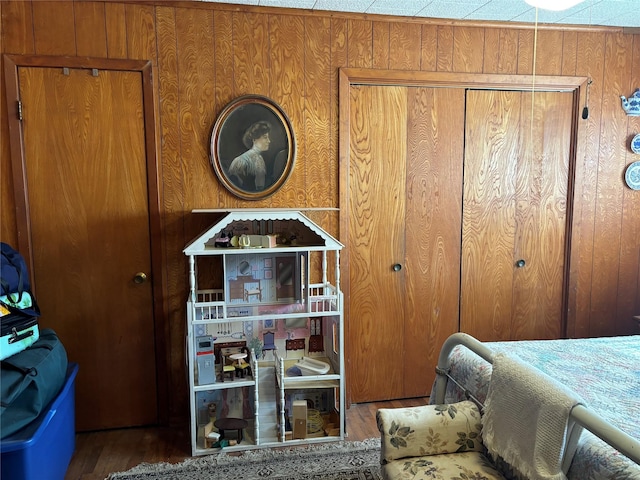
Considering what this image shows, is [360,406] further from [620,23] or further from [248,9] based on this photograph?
[620,23]

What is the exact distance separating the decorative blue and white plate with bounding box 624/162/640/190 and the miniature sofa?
2.18 meters

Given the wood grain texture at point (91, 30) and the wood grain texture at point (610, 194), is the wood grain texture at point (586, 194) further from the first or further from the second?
the wood grain texture at point (91, 30)

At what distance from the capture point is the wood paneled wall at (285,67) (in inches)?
93.6

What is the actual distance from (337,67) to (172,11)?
0.93 metres

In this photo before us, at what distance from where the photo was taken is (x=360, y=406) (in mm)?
2861

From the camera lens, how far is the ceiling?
2432 millimetres

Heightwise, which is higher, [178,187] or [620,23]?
[620,23]

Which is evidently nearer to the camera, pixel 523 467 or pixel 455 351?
pixel 523 467

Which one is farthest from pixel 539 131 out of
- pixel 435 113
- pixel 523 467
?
pixel 523 467

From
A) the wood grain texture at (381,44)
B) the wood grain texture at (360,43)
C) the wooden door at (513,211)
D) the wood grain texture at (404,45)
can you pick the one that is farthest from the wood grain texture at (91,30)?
the wooden door at (513,211)

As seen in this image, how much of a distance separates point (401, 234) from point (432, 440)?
1.38 metres

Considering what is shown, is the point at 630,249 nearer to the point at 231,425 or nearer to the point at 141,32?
the point at 231,425

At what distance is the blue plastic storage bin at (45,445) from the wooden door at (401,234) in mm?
1522

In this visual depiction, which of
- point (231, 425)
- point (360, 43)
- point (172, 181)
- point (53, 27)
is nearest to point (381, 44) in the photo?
point (360, 43)
